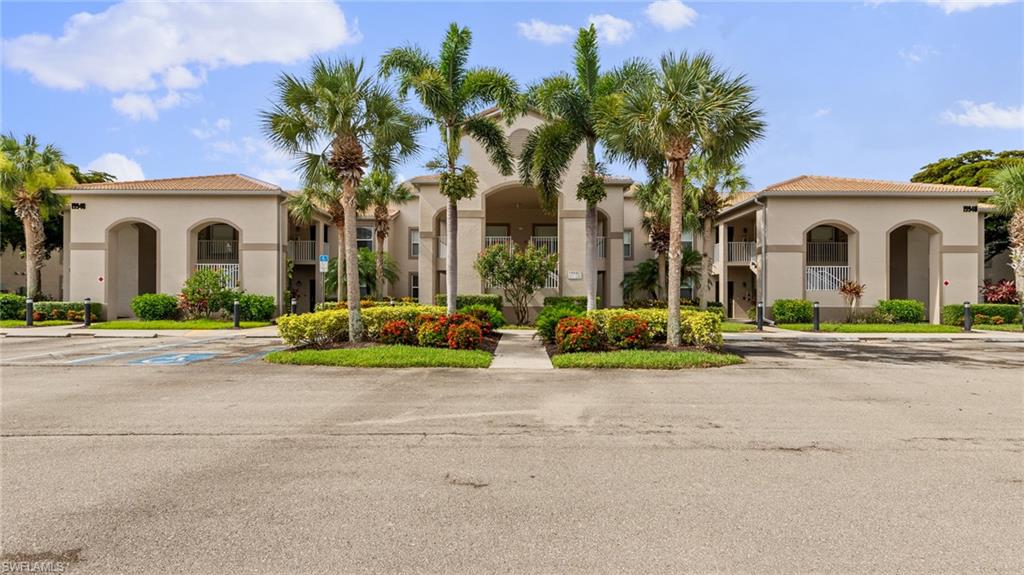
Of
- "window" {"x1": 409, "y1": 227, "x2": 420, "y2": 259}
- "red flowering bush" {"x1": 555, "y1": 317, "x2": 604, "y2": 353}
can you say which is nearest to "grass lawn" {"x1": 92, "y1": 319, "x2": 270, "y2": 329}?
"window" {"x1": 409, "y1": 227, "x2": 420, "y2": 259}

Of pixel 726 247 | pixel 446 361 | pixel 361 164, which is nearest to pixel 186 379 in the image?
pixel 446 361

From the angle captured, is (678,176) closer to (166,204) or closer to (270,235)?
(270,235)

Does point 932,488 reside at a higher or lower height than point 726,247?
lower

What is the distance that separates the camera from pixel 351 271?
1488 centimetres

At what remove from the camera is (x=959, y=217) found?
25.4 metres

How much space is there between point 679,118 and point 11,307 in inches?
1130

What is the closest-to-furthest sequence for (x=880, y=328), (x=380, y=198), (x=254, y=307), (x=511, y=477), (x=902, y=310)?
(x=511, y=477) < (x=880, y=328) < (x=902, y=310) < (x=254, y=307) < (x=380, y=198)

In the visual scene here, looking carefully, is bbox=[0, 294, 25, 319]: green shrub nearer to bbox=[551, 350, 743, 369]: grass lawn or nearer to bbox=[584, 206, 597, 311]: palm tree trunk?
bbox=[584, 206, 597, 311]: palm tree trunk

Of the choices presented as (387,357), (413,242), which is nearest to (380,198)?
(413,242)

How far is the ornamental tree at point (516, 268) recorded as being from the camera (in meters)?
22.6

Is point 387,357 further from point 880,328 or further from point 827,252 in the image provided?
point 827,252

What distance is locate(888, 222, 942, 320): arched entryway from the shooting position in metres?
28.3

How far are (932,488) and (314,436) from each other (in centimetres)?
620

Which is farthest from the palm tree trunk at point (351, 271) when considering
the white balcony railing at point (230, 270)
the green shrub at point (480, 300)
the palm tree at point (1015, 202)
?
the palm tree at point (1015, 202)
